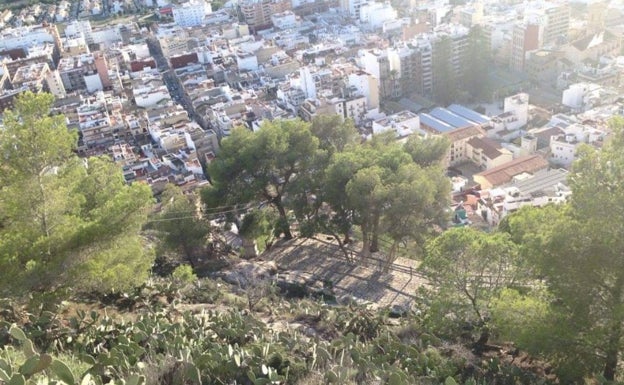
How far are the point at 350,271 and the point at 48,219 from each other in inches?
270

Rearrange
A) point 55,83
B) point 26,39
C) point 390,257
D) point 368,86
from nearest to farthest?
point 390,257
point 368,86
point 55,83
point 26,39

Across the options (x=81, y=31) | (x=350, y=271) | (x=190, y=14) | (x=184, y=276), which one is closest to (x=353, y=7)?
(x=190, y=14)

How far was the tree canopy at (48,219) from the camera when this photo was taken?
6969mm

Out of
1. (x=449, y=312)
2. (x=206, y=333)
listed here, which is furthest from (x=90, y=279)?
(x=449, y=312)

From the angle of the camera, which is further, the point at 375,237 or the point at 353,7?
the point at 353,7

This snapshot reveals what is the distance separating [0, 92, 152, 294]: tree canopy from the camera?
274 inches

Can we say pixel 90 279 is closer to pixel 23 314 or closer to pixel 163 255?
pixel 23 314

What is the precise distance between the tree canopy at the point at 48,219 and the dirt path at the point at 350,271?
16.4 ft

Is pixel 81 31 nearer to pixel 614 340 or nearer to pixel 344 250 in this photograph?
pixel 344 250

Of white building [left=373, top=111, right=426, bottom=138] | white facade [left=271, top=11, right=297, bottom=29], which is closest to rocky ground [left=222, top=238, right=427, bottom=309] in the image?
white building [left=373, top=111, right=426, bottom=138]

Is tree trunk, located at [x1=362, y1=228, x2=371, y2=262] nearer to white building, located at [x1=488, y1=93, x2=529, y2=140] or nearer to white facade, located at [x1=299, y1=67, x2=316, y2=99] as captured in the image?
white building, located at [x1=488, y1=93, x2=529, y2=140]

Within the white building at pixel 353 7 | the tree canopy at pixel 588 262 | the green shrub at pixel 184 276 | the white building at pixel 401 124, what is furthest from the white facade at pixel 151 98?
the tree canopy at pixel 588 262

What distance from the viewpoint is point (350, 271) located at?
41.5 feet

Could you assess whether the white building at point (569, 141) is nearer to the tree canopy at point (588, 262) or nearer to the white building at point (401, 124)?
the white building at point (401, 124)
